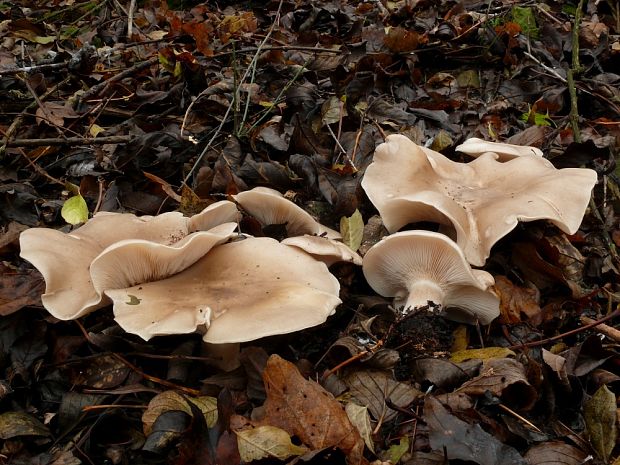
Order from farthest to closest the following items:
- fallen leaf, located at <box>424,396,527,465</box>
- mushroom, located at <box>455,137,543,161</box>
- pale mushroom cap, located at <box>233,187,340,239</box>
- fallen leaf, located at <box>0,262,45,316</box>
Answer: mushroom, located at <box>455,137,543,161</box>
pale mushroom cap, located at <box>233,187,340,239</box>
fallen leaf, located at <box>0,262,45,316</box>
fallen leaf, located at <box>424,396,527,465</box>

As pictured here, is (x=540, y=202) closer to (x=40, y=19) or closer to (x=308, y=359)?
(x=308, y=359)

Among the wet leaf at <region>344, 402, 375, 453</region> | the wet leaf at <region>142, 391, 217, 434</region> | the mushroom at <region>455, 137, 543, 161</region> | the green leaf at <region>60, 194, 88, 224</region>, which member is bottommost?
the wet leaf at <region>142, 391, 217, 434</region>

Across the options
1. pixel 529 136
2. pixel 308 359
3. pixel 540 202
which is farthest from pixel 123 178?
pixel 529 136

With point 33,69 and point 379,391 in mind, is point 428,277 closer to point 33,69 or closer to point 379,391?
point 379,391

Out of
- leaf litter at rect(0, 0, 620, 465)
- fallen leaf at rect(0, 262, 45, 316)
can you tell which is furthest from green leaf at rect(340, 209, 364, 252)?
fallen leaf at rect(0, 262, 45, 316)

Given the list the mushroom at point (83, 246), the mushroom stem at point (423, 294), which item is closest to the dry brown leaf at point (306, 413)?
the mushroom at point (83, 246)

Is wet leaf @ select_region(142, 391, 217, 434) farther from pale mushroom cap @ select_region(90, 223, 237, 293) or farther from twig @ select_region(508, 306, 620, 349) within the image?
twig @ select_region(508, 306, 620, 349)

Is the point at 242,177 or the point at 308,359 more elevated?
the point at 242,177
